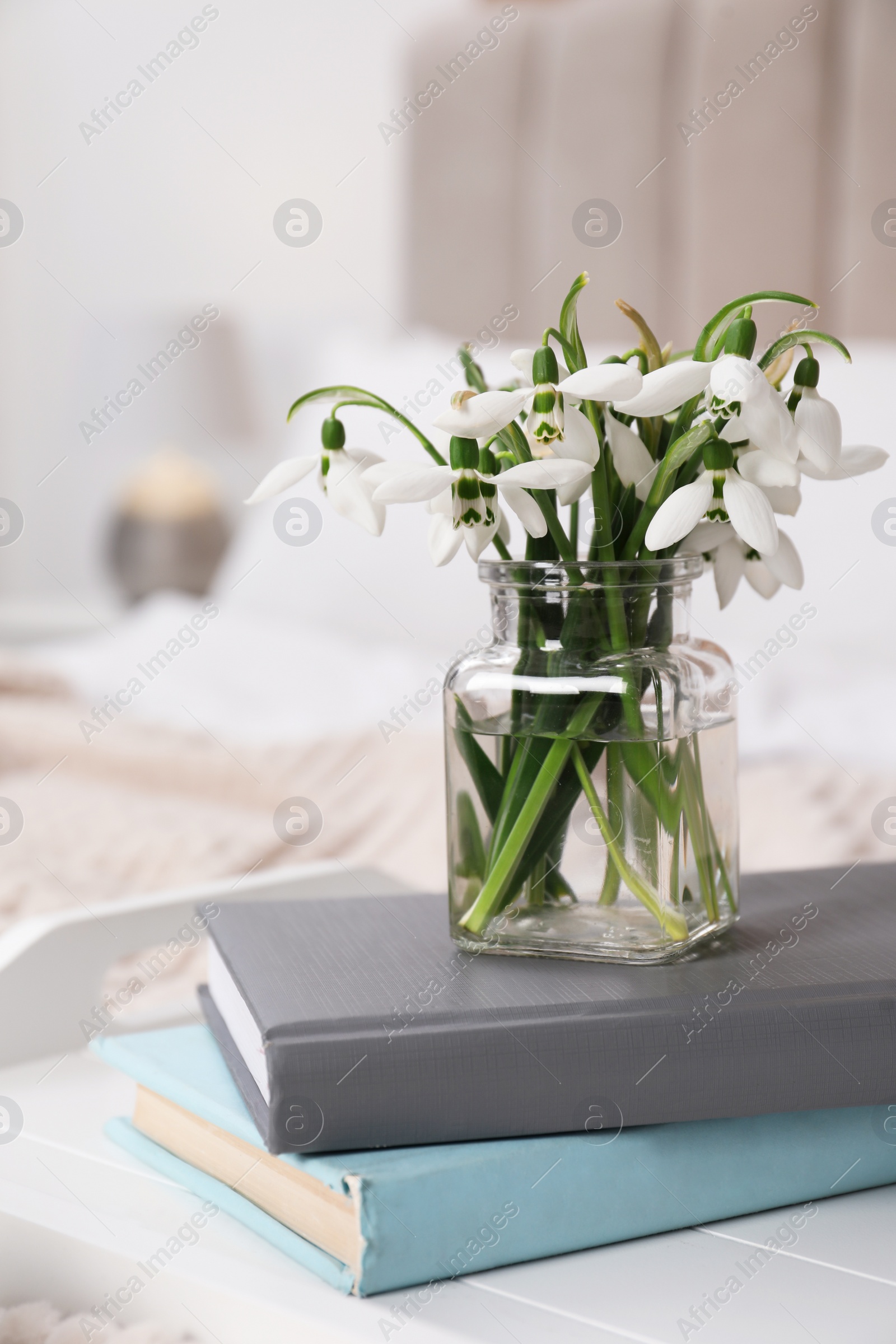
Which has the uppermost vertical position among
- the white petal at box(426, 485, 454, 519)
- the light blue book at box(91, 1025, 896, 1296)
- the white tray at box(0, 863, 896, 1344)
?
the white petal at box(426, 485, 454, 519)

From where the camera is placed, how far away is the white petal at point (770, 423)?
0.50 metres

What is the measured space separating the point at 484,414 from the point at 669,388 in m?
0.08

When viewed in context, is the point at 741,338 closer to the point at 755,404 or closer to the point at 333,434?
the point at 755,404

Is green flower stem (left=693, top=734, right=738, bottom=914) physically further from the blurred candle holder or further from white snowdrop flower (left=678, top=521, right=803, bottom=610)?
the blurred candle holder

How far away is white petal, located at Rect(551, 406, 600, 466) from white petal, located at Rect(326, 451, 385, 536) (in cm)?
10

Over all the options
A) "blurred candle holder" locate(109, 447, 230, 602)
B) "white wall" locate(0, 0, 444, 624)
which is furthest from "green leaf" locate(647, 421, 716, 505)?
"blurred candle holder" locate(109, 447, 230, 602)

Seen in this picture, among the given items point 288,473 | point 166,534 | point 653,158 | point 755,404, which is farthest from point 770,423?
point 166,534

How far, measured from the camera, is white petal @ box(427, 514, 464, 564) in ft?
1.78

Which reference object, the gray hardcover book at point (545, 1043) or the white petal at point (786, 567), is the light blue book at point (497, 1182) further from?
the white petal at point (786, 567)

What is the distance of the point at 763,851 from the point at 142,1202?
71 centimetres

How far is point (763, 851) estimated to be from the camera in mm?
1130

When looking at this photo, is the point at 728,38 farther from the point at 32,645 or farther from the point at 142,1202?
the point at 142,1202

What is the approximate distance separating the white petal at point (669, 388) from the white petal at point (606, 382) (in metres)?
0.01

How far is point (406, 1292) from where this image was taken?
18.7 inches
